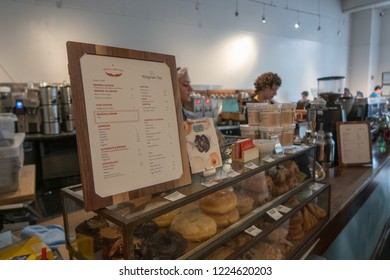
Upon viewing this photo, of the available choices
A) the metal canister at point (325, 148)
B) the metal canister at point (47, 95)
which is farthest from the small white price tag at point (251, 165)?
the metal canister at point (47, 95)

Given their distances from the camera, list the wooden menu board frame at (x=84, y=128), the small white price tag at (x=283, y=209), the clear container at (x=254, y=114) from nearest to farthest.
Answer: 1. the wooden menu board frame at (x=84, y=128)
2. the small white price tag at (x=283, y=209)
3. the clear container at (x=254, y=114)

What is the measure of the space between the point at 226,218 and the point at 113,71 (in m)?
0.60

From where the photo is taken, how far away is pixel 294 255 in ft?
3.82

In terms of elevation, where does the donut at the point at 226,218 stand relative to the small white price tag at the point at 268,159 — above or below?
below

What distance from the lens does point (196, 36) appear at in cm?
641

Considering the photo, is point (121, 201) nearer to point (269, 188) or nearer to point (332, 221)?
point (269, 188)

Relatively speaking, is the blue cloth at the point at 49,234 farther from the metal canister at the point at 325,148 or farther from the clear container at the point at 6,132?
the metal canister at the point at 325,148

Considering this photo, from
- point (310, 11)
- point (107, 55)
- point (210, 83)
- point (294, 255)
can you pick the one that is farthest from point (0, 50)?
point (310, 11)

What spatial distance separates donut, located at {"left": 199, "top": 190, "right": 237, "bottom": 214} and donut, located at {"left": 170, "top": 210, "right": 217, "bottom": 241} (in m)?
0.03

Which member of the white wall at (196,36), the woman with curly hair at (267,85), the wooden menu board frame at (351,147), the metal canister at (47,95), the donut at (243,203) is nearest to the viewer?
the donut at (243,203)

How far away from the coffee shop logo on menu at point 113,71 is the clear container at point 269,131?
2.57 feet

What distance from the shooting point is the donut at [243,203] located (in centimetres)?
107

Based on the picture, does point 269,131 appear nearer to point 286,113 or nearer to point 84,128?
point 286,113
